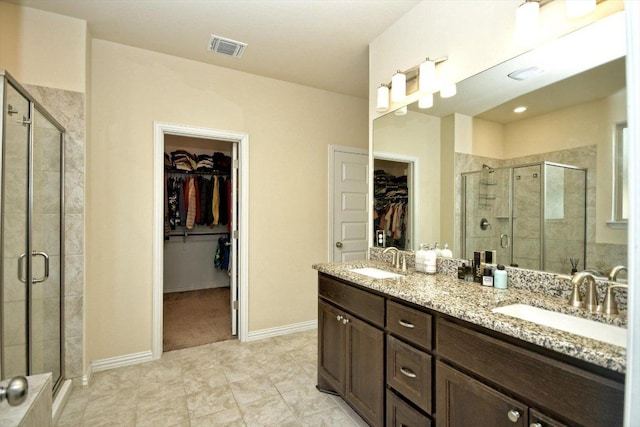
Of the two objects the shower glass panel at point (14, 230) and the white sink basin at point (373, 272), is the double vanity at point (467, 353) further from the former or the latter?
the shower glass panel at point (14, 230)

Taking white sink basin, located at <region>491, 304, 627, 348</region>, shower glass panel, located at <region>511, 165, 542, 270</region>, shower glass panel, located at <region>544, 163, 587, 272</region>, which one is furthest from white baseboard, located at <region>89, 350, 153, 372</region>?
shower glass panel, located at <region>544, 163, 587, 272</region>

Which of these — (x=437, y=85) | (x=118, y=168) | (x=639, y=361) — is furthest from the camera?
(x=118, y=168)

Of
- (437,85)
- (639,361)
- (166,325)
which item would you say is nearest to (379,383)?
(639,361)

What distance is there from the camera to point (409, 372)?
4.86 feet

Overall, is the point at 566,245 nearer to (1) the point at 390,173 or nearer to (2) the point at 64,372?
(1) the point at 390,173

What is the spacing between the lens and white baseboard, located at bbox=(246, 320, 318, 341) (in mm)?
3244

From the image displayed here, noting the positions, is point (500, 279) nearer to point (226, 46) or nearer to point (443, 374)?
point (443, 374)

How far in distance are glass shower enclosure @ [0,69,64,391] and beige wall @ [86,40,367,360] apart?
30 cm

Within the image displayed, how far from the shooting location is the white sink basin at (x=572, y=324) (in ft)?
3.55

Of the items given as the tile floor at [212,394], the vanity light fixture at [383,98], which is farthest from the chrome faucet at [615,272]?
the vanity light fixture at [383,98]

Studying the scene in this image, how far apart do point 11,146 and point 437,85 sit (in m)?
2.42

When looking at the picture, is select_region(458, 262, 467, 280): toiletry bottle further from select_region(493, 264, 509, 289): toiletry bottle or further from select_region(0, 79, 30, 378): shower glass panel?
select_region(0, 79, 30, 378): shower glass panel

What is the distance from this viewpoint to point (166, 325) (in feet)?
12.0

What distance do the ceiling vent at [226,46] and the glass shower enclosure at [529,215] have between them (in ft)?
6.98
